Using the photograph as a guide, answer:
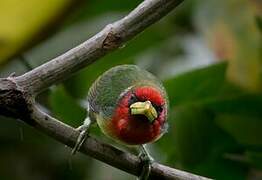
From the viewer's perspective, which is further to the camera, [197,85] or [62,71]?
[197,85]

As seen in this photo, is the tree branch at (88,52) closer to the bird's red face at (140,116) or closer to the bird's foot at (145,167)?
the bird's red face at (140,116)

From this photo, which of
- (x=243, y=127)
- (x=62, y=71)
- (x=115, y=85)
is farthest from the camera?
(x=243, y=127)

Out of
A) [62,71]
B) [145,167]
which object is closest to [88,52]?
[62,71]

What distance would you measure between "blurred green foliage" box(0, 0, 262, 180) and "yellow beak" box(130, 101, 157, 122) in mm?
331

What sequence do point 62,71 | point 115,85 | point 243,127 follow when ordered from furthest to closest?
point 243,127 < point 115,85 < point 62,71

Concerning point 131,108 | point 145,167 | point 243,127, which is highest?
point 131,108

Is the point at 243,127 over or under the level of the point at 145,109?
under

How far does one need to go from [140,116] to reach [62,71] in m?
0.10

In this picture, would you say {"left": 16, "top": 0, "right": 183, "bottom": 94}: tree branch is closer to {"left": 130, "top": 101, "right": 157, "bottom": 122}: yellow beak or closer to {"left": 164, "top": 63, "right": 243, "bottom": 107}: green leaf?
{"left": 130, "top": 101, "right": 157, "bottom": 122}: yellow beak

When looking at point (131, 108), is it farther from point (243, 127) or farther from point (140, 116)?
point (243, 127)

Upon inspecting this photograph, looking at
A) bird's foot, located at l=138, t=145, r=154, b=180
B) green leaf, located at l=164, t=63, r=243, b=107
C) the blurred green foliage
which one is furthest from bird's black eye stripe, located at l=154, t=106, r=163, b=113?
green leaf, located at l=164, t=63, r=243, b=107

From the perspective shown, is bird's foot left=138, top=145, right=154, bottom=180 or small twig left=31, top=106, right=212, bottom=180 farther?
bird's foot left=138, top=145, right=154, bottom=180

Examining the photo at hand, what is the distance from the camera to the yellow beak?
2.81 feet

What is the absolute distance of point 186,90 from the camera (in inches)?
54.8
